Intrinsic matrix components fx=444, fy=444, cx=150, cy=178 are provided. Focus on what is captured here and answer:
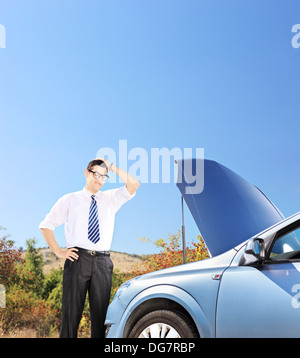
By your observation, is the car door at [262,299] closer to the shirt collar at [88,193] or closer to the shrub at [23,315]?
the shirt collar at [88,193]

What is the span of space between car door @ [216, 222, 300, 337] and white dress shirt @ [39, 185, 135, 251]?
6.44 feet

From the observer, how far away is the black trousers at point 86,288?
16.9 feet

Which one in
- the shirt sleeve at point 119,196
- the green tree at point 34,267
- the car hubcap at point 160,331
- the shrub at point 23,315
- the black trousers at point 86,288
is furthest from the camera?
the green tree at point 34,267

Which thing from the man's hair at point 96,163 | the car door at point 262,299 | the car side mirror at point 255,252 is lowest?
the car door at point 262,299

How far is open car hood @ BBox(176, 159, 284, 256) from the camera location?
16.3 ft

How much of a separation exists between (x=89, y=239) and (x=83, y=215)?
14.0 inches

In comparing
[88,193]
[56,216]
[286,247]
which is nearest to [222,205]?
[286,247]

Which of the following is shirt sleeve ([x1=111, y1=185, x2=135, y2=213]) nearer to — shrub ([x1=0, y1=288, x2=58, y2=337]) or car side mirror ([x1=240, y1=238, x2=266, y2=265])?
car side mirror ([x1=240, y1=238, x2=266, y2=265])

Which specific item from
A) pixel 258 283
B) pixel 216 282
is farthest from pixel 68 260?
pixel 258 283

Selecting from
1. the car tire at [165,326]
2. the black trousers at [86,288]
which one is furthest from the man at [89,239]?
the car tire at [165,326]

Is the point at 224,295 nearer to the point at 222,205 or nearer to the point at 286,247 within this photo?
the point at 286,247

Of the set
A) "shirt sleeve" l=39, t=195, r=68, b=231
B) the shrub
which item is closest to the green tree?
the shrub

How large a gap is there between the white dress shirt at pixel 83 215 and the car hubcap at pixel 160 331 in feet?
4.77
